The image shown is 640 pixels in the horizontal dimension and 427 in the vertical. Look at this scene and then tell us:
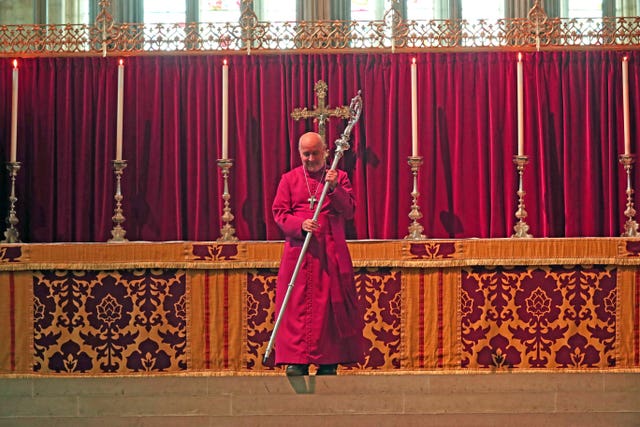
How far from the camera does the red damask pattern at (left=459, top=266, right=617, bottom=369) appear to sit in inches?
296

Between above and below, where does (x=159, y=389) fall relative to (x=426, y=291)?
below

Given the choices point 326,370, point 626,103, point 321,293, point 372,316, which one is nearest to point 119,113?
point 321,293

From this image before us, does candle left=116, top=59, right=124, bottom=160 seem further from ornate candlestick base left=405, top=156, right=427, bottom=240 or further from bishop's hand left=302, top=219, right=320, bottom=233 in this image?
ornate candlestick base left=405, top=156, right=427, bottom=240

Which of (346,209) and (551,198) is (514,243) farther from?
(346,209)

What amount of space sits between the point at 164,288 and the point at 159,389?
86 centimetres

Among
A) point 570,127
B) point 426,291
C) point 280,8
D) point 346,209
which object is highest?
point 280,8

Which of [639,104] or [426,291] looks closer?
[426,291]

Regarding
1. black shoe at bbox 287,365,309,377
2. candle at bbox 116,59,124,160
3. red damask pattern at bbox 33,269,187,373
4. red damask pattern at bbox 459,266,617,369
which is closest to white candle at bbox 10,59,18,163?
candle at bbox 116,59,124,160

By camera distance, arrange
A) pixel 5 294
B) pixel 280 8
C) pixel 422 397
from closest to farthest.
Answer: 1. pixel 422 397
2. pixel 5 294
3. pixel 280 8

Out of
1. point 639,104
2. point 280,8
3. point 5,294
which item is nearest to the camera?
point 5,294

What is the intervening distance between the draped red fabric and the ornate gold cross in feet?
0.40

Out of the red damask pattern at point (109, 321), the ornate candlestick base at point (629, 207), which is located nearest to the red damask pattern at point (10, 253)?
the red damask pattern at point (109, 321)

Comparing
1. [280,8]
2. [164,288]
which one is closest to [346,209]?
[164,288]

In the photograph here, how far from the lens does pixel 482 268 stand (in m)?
7.58
